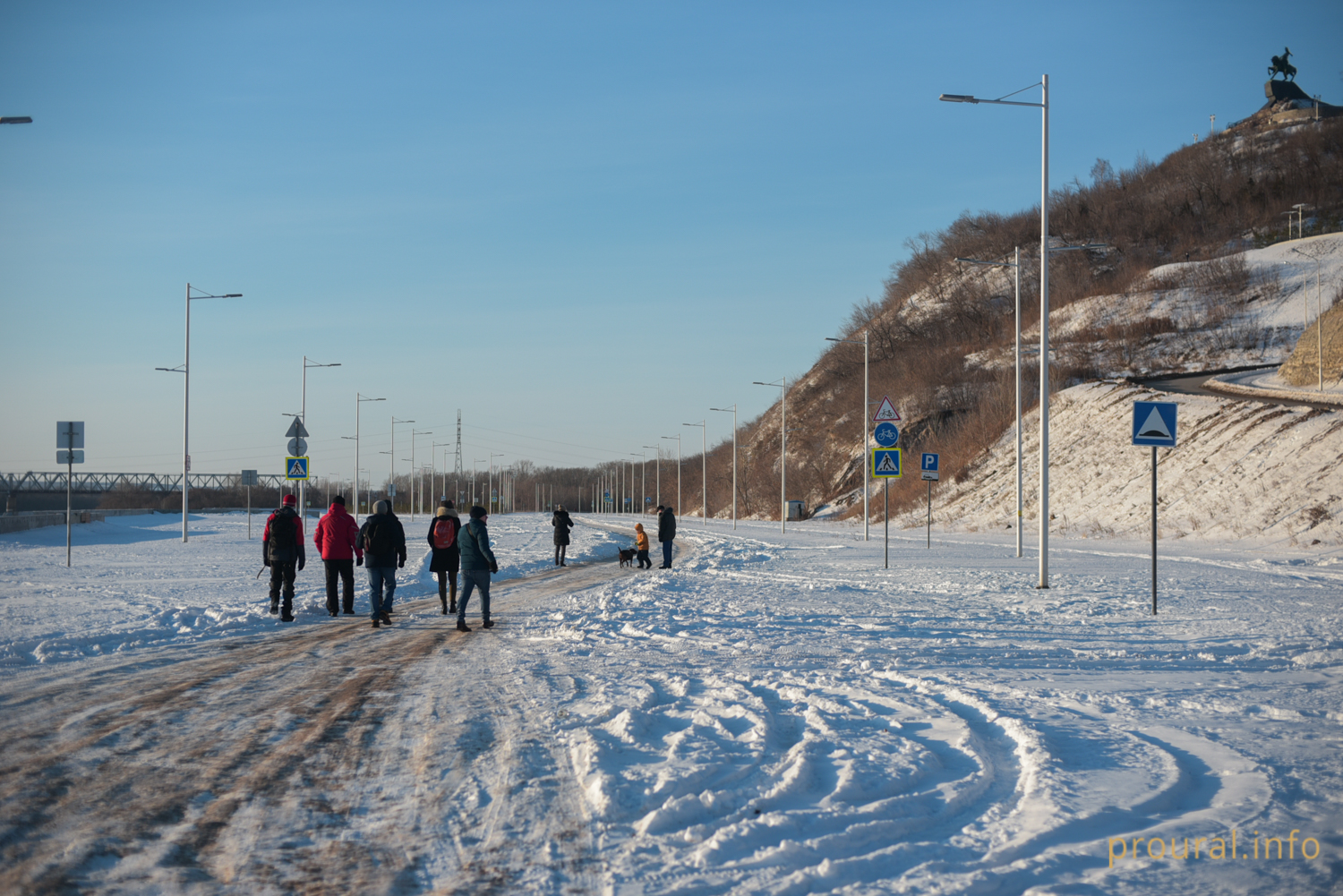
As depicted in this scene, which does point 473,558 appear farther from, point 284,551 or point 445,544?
point 284,551

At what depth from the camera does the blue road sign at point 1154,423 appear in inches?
539

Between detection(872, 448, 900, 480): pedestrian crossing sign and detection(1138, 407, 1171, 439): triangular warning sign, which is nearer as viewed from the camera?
detection(1138, 407, 1171, 439): triangular warning sign

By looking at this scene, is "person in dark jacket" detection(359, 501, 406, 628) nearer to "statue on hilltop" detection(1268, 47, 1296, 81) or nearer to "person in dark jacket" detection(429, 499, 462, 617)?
"person in dark jacket" detection(429, 499, 462, 617)

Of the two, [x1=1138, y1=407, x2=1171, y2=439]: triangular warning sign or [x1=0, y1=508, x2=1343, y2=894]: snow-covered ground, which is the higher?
[x1=1138, y1=407, x2=1171, y2=439]: triangular warning sign

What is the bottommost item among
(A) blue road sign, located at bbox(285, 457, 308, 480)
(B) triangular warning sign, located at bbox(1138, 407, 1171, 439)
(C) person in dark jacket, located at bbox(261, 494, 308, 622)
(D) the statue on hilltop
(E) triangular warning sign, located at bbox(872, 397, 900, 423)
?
(C) person in dark jacket, located at bbox(261, 494, 308, 622)

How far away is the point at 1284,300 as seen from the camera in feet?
240

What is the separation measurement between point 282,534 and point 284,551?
29 cm

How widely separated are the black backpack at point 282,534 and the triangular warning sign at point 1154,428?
12.7 m

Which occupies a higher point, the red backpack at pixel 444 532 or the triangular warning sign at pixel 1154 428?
the triangular warning sign at pixel 1154 428

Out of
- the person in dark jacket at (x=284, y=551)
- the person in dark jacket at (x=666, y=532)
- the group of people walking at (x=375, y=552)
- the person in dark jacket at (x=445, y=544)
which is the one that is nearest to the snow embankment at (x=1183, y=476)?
the person in dark jacket at (x=666, y=532)

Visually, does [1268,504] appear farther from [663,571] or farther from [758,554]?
[663,571]

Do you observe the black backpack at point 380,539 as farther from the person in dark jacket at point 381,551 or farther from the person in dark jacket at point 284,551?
the person in dark jacket at point 284,551

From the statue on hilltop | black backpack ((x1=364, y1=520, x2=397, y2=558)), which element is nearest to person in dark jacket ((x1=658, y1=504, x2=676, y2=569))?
black backpack ((x1=364, y1=520, x2=397, y2=558))

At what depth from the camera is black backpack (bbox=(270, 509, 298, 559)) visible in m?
15.1
